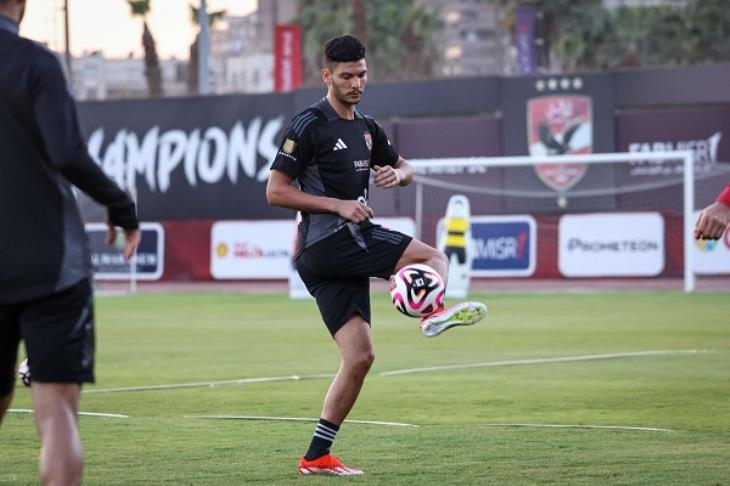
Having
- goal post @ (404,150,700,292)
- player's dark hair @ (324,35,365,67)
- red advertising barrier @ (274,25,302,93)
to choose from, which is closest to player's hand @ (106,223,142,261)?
player's dark hair @ (324,35,365,67)

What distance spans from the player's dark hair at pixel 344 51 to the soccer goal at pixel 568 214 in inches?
888

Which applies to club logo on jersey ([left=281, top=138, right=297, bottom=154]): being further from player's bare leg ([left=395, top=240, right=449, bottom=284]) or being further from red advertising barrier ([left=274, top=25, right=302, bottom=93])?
red advertising barrier ([left=274, top=25, right=302, bottom=93])

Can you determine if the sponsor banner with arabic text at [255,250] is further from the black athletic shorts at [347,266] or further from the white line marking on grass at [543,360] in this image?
the black athletic shorts at [347,266]

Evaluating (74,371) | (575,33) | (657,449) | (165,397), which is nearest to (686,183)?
(165,397)

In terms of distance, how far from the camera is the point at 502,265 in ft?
113

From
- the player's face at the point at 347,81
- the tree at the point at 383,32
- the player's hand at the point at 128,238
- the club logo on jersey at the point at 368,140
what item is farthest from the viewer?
the tree at the point at 383,32

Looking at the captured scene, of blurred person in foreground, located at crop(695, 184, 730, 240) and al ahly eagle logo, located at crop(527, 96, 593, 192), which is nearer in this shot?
blurred person in foreground, located at crop(695, 184, 730, 240)

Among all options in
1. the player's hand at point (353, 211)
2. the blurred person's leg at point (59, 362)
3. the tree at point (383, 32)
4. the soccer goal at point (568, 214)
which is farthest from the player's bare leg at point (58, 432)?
the tree at point (383, 32)

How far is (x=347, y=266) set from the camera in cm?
884

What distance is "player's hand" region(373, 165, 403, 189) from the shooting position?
9.16 metres

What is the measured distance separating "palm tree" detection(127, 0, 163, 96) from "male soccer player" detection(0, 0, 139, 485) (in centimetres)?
5734

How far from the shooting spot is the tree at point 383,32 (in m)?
79.3

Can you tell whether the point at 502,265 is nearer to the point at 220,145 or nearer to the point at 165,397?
the point at 220,145

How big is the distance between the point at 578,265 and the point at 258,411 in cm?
2262
